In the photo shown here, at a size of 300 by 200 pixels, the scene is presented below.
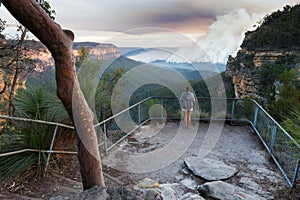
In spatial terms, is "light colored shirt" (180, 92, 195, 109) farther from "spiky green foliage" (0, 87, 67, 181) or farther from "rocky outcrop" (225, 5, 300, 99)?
"rocky outcrop" (225, 5, 300, 99)

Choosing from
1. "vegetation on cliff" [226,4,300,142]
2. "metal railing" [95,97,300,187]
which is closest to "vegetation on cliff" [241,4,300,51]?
"vegetation on cliff" [226,4,300,142]

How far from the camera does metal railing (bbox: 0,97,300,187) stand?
3.78 m

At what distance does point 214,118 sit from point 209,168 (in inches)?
127

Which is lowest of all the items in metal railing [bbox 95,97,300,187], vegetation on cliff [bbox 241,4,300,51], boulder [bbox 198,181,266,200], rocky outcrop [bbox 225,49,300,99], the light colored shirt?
boulder [bbox 198,181,266,200]

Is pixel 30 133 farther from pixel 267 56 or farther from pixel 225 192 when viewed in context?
pixel 267 56

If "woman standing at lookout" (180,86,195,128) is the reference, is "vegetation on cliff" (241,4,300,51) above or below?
above

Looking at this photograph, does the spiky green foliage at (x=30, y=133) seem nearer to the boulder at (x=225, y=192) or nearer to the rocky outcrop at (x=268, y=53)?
the boulder at (x=225, y=192)

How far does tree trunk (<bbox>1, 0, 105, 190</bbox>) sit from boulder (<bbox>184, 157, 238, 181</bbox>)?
1.97 metres

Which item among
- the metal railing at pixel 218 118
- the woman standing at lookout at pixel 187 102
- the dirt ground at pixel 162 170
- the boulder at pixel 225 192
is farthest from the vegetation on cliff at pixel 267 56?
the boulder at pixel 225 192

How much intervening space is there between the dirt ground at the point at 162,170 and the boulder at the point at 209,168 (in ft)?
0.35

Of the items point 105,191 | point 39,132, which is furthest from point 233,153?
point 39,132

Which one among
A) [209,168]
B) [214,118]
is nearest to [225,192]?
[209,168]

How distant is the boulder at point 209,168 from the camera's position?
373 cm

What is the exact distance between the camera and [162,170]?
13.3ft
